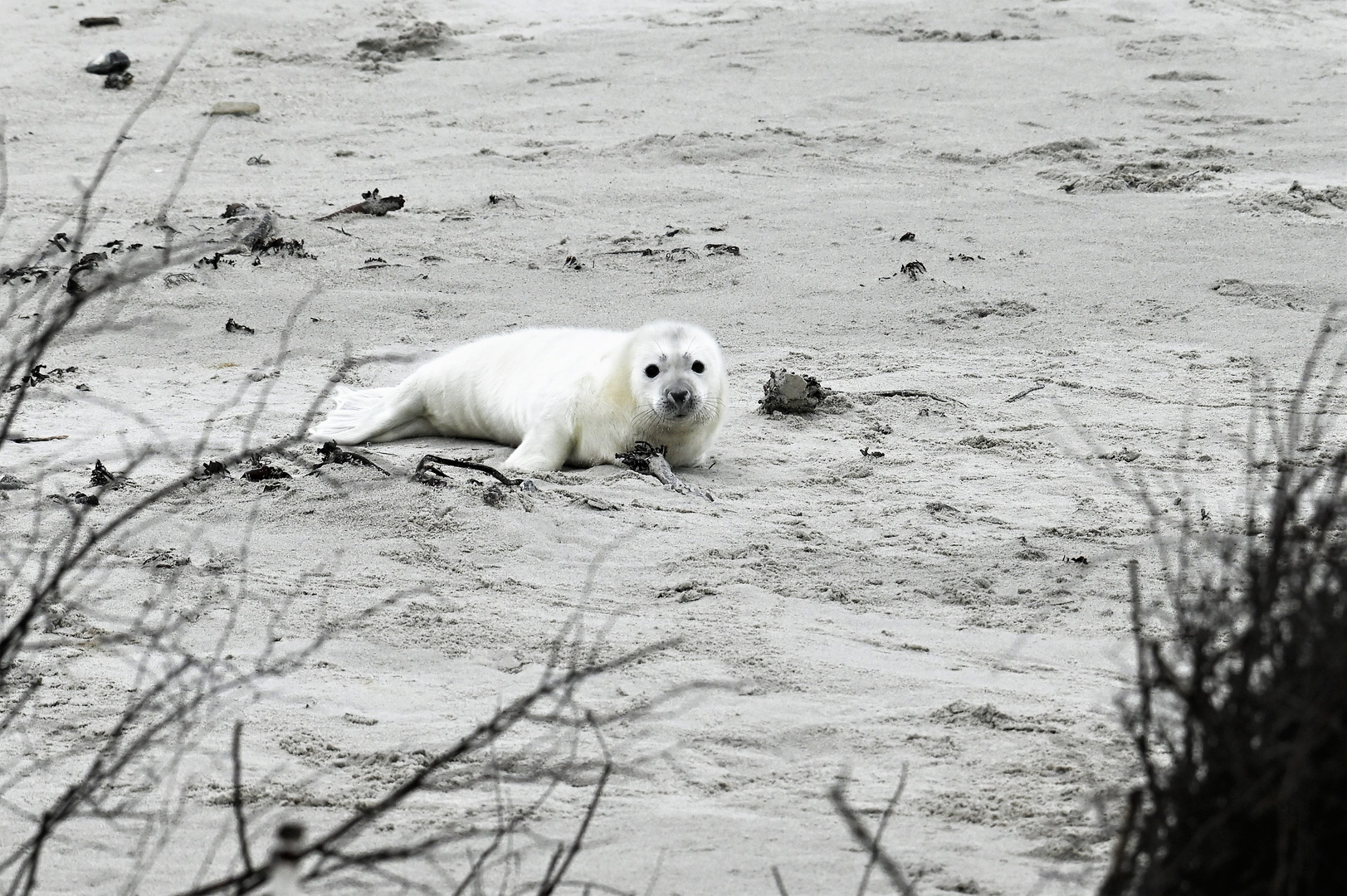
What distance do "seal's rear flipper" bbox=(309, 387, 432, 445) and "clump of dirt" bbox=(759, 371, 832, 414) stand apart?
4.63 feet

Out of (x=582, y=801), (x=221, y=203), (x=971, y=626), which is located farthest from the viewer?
Result: (x=221, y=203)

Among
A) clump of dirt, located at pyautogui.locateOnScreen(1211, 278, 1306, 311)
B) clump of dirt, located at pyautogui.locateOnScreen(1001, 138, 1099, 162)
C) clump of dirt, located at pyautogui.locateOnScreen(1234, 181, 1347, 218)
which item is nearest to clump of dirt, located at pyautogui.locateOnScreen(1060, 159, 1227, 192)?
clump of dirt, located at pyautogui.locateOnScreen(1001, 138, 1099, 162)

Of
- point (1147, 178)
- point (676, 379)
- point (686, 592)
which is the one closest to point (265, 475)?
point (676, 379)

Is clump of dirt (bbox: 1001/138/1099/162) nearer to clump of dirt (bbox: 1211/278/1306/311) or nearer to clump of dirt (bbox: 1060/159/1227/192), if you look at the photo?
clump of dirt (bbox: 1060/159/1227/192)

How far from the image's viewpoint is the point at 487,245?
8.55m

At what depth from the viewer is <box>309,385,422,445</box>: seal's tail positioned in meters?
6.35

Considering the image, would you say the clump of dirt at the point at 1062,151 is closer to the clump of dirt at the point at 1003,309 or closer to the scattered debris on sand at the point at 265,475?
the clump of dirt at the point at 1003,309

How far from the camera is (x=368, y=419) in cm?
650

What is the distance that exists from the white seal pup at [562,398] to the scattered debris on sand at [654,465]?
0.08 m

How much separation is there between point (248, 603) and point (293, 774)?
111 cm

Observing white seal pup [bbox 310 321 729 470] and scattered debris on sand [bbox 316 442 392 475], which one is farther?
white seal pup [bbox 310 321 729 470]

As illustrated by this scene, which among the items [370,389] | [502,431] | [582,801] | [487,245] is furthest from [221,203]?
[582,801]

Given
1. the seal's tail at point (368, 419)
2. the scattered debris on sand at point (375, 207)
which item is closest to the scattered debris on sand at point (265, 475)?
the seal's tail at point (368, 419)

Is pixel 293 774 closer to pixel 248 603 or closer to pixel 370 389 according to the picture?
pixel 248 603
